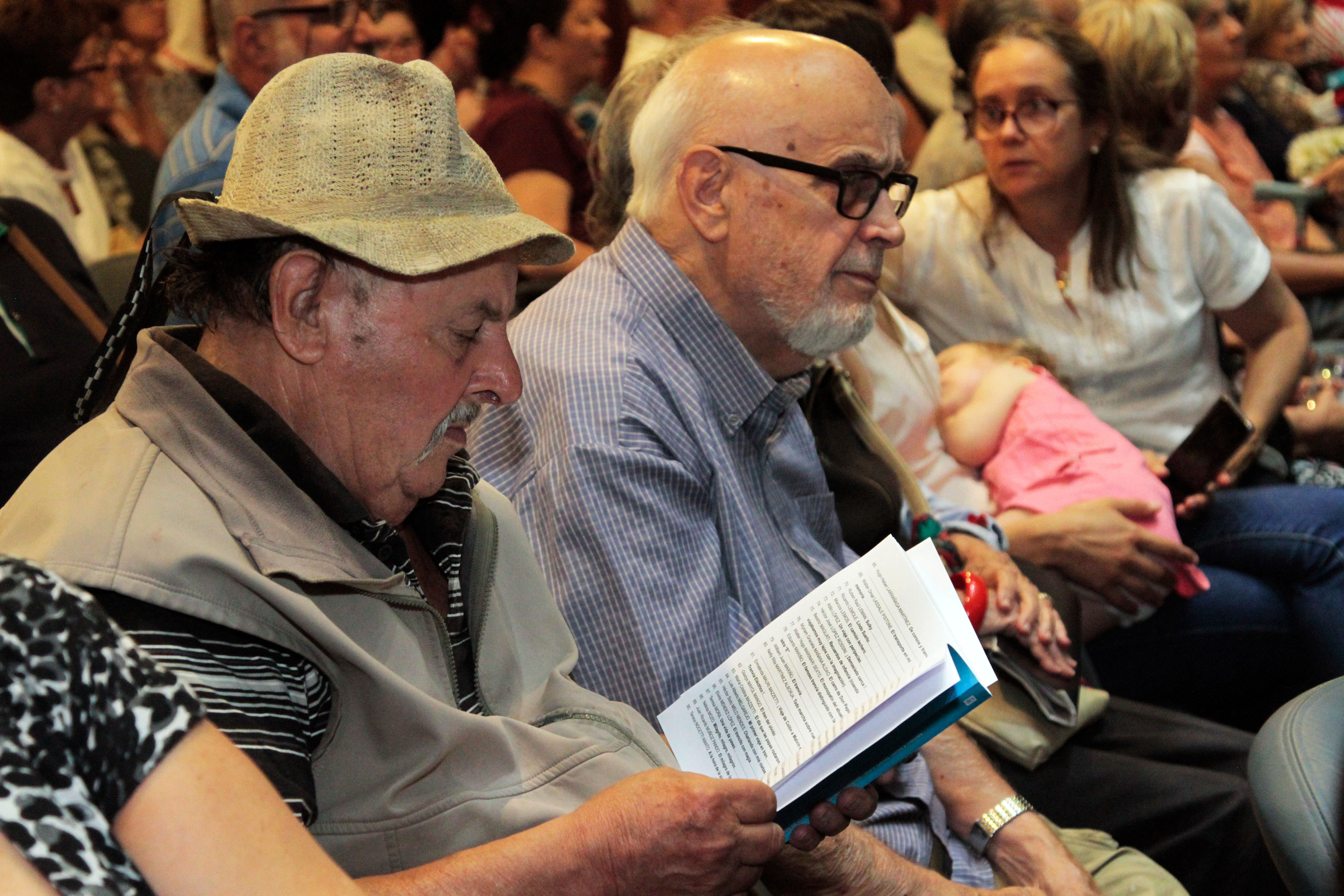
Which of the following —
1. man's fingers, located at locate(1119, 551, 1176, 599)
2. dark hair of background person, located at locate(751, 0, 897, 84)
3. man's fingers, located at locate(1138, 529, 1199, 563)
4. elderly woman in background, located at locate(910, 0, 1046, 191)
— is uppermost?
dark hair of background person, located at locate(751, 0, 897, 84)

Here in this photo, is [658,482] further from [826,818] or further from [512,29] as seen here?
[512,29]

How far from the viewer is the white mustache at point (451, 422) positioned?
4.75 feet

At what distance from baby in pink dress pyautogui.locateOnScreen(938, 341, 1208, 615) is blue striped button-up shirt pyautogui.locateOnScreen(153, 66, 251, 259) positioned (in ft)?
5.39

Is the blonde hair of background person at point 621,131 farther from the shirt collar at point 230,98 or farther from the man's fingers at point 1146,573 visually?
the man's fingers at point 1146,573

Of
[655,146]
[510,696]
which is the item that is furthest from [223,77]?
[510,696]

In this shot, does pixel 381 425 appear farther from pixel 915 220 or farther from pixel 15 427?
pixel 915 220

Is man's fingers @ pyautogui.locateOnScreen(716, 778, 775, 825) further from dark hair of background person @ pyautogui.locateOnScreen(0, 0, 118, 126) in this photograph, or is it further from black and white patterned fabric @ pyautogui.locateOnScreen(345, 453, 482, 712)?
dark hair of background person @ pyautogui.locateOnScreen(0, 0, 118, 126)

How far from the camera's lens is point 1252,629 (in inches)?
110

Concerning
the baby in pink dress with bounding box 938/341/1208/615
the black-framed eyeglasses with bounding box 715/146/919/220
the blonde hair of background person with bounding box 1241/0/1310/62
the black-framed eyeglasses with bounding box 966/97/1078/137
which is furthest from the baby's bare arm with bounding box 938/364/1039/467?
the blonde hair of background person with bounding box 1241/0/1310/62

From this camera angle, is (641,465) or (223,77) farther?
(223,77)

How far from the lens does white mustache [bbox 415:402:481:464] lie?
1.45 m

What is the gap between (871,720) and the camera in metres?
1.39

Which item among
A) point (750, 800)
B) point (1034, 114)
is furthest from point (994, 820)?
point (1034, 114)

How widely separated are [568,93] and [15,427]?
6.69ft
